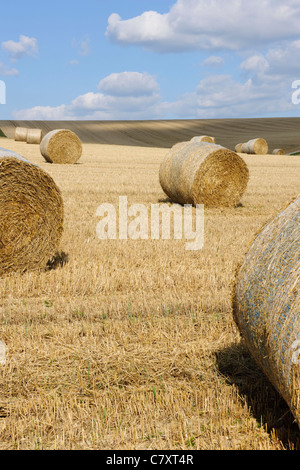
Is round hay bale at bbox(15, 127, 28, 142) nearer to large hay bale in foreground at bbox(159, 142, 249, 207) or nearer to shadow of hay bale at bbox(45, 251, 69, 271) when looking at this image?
large hay bale in foreground at bbox(159, 142, 249, 207)

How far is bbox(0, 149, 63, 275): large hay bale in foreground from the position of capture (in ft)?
20.8

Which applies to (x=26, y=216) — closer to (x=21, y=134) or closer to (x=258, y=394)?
(x=258, y=394)

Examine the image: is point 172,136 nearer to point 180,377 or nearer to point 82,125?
point 82,125

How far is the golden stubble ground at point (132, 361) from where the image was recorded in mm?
3094

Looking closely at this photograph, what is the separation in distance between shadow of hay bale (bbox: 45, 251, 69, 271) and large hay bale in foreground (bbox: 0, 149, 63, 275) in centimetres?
12

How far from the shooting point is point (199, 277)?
6180 mm

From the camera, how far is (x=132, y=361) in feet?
13.1

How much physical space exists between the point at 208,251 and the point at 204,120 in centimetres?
6173

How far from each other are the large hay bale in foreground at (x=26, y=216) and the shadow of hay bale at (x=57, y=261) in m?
0.12
